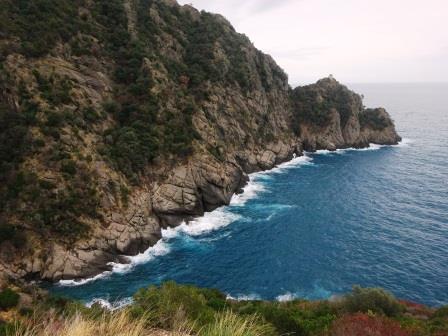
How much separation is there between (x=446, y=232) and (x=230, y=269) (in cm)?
4121

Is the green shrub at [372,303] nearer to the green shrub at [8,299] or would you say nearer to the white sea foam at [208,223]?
the green shrub at [8,299]

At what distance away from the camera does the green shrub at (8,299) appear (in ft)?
89.5

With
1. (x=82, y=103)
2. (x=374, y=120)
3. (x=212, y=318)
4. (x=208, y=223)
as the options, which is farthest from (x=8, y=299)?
(x=374, y=120)

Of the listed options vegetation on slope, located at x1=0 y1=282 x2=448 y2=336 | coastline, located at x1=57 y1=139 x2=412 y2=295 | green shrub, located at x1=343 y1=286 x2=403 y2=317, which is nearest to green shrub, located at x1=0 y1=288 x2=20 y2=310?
vegetation on slope, located at x1=0 y1=282 x2=448 y2=336

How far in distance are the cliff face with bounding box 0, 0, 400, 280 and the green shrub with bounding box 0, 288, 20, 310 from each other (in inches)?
662

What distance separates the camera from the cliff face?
161 ft

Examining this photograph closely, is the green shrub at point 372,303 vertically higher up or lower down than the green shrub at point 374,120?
lower down

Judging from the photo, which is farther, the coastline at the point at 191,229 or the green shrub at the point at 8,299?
the coastline at the point at 191,229

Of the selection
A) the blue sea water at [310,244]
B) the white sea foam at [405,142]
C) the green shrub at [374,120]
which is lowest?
the blue sea water at [310,244]

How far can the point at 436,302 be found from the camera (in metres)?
45.3

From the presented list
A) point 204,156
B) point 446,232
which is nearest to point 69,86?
point 204,156

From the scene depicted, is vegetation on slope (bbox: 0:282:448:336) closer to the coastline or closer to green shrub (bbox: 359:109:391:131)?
the coastline

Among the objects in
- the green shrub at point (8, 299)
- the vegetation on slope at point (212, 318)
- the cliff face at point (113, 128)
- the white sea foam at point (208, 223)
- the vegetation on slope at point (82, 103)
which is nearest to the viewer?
the vegetation on slope at point (212, 318)

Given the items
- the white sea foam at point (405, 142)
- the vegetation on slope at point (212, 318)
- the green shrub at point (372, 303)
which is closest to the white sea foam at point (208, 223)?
the vegetation on slope at point (212, 318)
